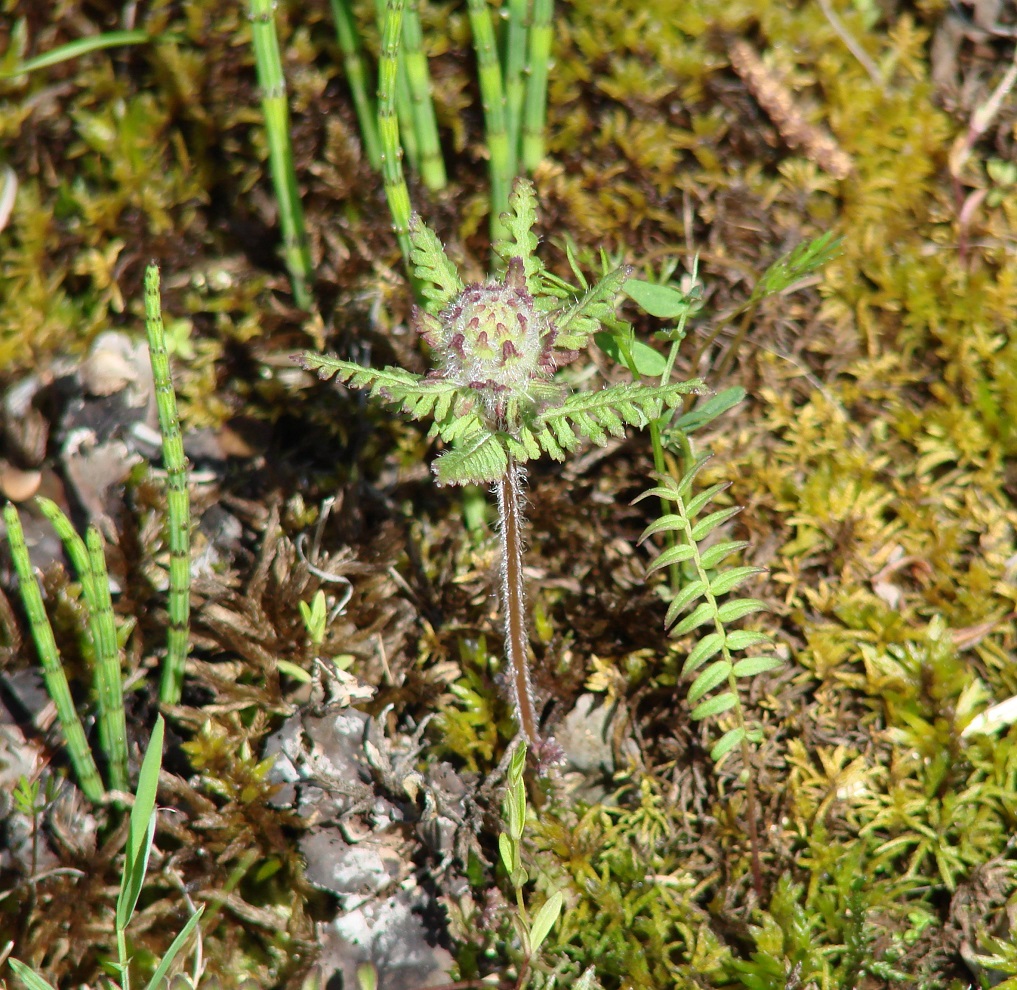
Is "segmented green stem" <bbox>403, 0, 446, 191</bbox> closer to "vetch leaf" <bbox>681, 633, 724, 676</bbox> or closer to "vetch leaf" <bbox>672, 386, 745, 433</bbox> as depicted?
"vetch leaf" <bbox>672, 386, 745, 433</bbox>

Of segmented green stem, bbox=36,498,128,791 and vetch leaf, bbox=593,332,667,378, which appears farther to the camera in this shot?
vetch leaf, bbox=593,332,667,378

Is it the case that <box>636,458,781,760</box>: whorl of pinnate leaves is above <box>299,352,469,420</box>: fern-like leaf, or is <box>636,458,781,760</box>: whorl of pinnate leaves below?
below

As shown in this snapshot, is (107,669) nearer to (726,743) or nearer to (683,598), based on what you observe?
(683,598)

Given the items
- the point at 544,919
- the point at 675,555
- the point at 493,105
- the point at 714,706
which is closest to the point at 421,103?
the point at 493,105

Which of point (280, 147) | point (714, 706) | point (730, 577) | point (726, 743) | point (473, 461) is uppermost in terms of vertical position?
point (280, 147)

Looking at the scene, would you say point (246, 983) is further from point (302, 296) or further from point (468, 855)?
point (302, 296)

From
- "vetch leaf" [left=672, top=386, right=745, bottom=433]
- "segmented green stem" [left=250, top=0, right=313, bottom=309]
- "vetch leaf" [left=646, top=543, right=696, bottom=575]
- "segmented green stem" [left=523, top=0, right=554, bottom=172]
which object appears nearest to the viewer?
A: "vetch leaf" [left=646, top=543, right=696, bottom=575]

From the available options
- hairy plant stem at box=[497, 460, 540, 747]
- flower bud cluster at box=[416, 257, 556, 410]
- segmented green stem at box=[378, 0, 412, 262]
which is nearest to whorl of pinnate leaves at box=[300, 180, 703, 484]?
flower bud cluster at box=[416, 257, 556, 410]
